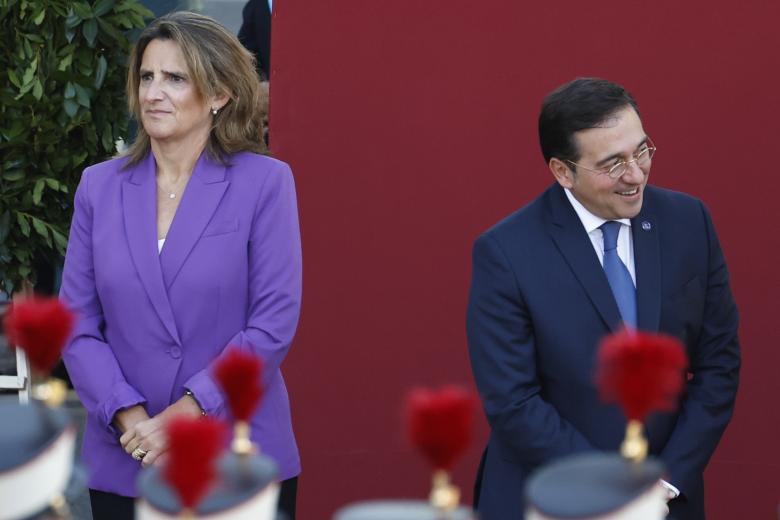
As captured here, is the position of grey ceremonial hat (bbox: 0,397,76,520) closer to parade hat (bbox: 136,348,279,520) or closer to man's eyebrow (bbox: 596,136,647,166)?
parade hat (bbox: 136,348,279,520)

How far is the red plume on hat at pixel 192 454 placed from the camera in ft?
4.81

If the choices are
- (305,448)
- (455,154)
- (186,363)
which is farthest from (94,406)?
(455,154)

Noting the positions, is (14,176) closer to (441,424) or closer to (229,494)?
(229,494)

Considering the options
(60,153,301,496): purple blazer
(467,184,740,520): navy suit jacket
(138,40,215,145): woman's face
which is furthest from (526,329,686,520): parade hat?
(138,40,215,145): woman's face

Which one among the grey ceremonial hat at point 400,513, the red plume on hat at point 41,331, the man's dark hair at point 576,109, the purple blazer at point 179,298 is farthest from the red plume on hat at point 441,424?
the purple blazer at point 179,298

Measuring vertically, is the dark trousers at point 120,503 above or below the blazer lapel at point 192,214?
below

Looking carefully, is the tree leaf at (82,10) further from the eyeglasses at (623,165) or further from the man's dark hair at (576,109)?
the eyeglasses at (623,165)

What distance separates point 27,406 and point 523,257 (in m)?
1.55

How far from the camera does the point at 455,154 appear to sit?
4.35 m

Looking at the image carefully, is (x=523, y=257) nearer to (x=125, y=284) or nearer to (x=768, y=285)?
(x=125, y=284)

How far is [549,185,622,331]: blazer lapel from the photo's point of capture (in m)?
3.11

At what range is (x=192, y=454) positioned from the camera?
1473 mm

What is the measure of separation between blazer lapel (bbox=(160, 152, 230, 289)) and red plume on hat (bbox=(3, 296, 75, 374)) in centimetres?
166

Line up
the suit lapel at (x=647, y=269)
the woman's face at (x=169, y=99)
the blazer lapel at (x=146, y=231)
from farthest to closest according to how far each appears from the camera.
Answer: the woman's face at (x=169, y=99) → the blazer lapel at (x=146, y=231) → the suit lapel at (x=647, y=269)
